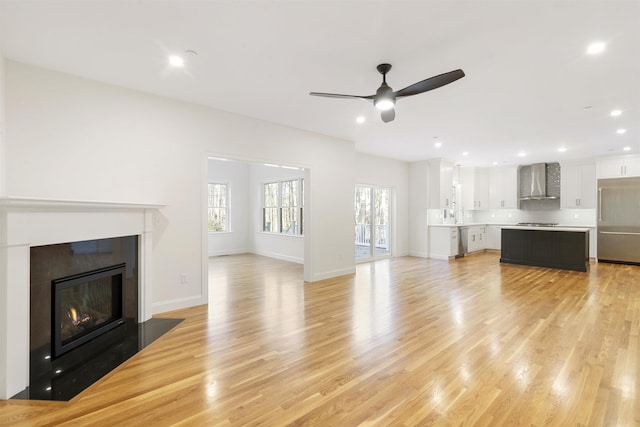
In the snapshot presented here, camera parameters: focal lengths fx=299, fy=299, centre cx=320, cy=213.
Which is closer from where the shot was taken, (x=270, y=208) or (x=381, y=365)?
(x=381, y=365)

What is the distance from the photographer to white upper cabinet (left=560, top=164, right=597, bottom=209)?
26.1 feet

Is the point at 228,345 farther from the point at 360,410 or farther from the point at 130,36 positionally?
the point at 130,36

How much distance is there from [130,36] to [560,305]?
5.90m

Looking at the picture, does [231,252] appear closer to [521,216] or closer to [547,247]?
[547,247]

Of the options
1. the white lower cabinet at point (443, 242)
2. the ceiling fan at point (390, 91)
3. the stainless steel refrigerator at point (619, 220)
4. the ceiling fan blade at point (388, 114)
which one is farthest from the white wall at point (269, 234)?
the stainless steel refrigerator at point (619, 220)

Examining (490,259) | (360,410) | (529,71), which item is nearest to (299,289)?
(360,410)

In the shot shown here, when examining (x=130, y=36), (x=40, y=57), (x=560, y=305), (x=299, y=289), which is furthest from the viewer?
(x=299, y=289)

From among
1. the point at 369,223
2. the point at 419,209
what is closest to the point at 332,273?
the point at 369,223

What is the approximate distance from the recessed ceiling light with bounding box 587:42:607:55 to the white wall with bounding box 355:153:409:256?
514 centimetres

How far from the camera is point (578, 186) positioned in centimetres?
816

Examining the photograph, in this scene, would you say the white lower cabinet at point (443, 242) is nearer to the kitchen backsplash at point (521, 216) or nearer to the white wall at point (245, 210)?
the kitchen backsplash at point (521, 216)

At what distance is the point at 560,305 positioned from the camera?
13.6 feet

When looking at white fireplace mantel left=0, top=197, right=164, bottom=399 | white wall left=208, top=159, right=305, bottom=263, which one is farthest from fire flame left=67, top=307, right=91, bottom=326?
white wall left=208, top=159, right=305, bottom=263

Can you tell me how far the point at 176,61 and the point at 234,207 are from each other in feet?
21.7
